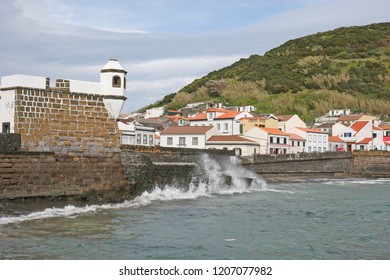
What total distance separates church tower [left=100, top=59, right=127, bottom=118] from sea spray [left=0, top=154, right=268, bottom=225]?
11.8 feet

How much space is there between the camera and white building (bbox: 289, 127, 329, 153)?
186ft

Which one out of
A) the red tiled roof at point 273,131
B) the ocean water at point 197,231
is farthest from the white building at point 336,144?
the ocean water at point 197,231

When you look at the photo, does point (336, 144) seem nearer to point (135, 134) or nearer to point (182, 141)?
point (182, 141)

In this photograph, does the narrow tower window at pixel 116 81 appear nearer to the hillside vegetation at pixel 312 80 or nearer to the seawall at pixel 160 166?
the seawall at pixel 160 166

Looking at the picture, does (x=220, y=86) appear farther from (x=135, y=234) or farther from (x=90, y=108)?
(x=135, y=234)

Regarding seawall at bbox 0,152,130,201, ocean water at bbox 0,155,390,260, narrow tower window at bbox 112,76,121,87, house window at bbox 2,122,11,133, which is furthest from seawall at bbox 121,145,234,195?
house window at bbox 2,122,11,133

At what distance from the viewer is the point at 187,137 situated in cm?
4941

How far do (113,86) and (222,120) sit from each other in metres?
37.1

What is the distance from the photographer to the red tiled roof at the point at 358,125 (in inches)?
2340

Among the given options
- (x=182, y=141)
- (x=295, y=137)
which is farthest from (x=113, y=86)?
(x=295, y=137)

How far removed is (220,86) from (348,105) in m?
22.5

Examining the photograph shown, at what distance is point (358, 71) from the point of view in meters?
90.0

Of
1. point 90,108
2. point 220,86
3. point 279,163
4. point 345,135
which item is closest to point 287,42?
point 220,86

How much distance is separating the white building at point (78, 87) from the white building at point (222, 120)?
35.3 meters
